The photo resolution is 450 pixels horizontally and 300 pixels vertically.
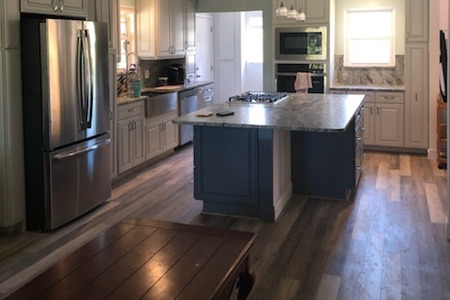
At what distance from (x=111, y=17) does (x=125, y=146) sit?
140cm

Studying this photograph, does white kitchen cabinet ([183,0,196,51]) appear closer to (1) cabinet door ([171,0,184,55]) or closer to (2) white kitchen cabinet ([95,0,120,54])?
(1) cabinet door ([171,0,184,55])

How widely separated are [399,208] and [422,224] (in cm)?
44

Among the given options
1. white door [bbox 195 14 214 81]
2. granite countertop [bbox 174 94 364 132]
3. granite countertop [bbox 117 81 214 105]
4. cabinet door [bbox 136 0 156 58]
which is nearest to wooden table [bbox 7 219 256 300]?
granite countertop [bbox 174 94 364 132]

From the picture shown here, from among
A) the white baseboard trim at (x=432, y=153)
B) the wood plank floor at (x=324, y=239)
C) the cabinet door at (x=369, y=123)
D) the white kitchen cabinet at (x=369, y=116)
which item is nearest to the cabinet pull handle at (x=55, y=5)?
the wood plank floor at (x=324, y=239)

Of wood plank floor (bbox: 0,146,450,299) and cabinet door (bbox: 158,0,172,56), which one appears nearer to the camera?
wood plank floor (bbox: 0,146,450,299)

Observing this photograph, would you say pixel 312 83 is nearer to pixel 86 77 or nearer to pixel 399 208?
pixel 399 208

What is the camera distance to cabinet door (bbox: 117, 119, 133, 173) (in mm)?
5531

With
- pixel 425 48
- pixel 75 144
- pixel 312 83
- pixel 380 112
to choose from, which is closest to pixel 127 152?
pixel 75 144

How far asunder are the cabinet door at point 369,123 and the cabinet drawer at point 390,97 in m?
0.12

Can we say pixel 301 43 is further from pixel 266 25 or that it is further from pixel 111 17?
pixel 111 17

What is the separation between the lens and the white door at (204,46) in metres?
8.88

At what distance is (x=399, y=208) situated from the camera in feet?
15.2

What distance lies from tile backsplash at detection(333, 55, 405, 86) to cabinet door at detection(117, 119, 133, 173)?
3381 mm

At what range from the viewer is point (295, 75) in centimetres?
717
